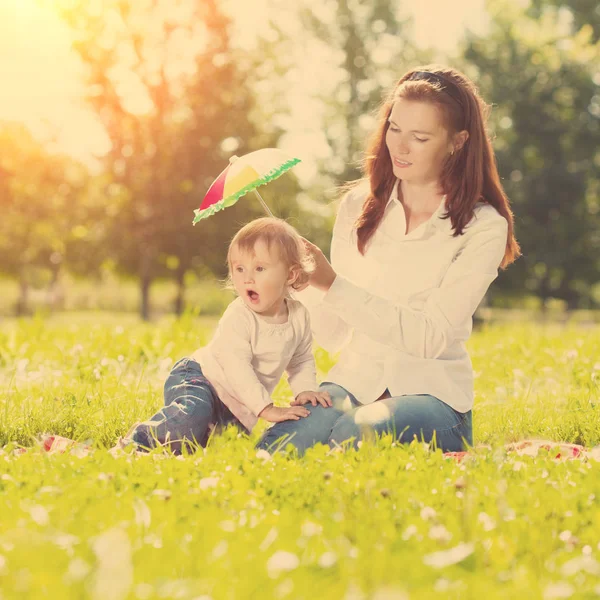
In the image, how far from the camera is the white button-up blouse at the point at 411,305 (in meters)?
3.74

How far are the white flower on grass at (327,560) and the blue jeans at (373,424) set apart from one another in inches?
62.2

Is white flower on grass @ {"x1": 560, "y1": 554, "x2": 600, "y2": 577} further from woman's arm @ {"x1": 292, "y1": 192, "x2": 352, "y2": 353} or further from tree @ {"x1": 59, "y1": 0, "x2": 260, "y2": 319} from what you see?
tree @ {"x1": 59, "y1": 0, "x2": 260, "y2": 319}

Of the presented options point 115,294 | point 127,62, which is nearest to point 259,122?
point 127,62

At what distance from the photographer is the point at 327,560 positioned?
2.02 meters

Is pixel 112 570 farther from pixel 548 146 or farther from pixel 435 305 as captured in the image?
pixel 548 146

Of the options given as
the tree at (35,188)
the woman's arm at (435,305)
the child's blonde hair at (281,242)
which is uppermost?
the child's blonde hair at (281,242)

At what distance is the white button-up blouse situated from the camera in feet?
12.3

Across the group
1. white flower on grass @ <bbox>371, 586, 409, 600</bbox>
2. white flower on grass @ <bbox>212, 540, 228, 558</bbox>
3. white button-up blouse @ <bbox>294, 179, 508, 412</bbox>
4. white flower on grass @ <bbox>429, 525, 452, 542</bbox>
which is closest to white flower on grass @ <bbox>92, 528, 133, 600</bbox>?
white flower on grass @ <bbox>212, 540, 228, 558</bbox>

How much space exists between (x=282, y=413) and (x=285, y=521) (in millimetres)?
1359

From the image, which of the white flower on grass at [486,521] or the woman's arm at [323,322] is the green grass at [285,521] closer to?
the white flower on grass at [486,521]

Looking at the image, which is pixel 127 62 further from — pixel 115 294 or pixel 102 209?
pixel 115 294

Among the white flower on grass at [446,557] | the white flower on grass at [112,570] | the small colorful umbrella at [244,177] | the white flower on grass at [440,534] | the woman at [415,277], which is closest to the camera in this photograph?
the white flower on grass at [112,570]

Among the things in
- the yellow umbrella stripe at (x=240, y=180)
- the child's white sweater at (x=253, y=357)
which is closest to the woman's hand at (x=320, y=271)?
the child's white sweater at (x=253, y=357)

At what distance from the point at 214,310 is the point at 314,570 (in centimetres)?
2719
